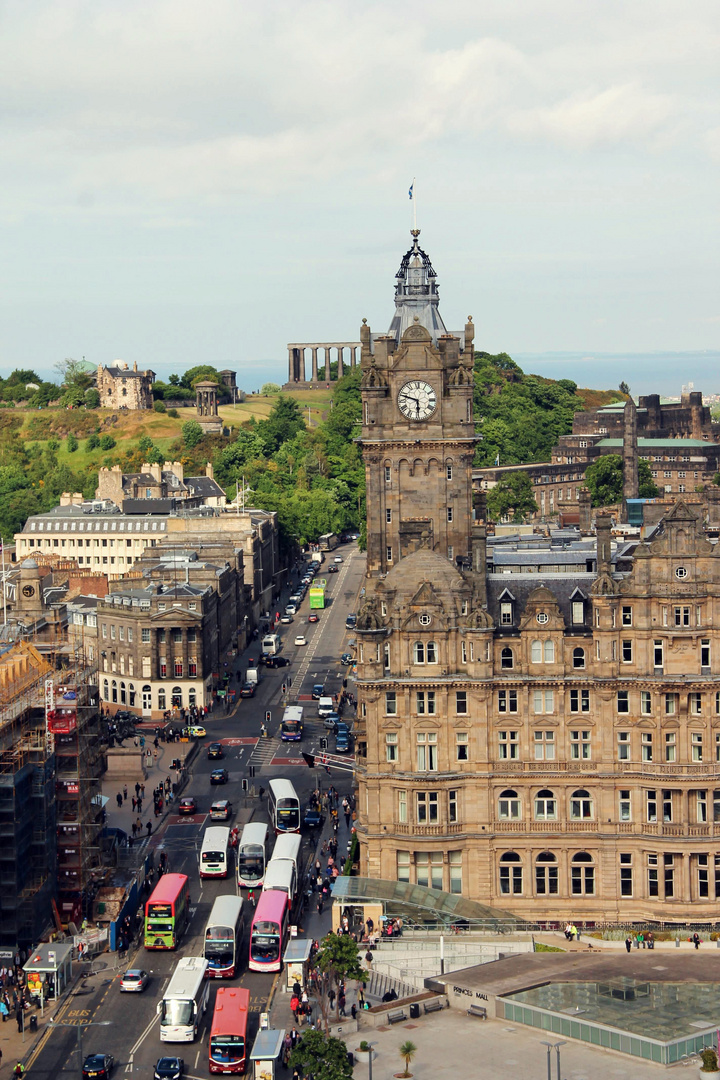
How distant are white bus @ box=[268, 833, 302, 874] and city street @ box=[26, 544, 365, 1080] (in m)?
2.86

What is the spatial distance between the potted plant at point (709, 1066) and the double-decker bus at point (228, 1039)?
22919 millimetres

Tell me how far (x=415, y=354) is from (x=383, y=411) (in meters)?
5.15

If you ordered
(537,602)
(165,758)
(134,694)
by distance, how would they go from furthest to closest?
(134,694)
(165,758)
(537,602)

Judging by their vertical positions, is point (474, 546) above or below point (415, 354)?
below

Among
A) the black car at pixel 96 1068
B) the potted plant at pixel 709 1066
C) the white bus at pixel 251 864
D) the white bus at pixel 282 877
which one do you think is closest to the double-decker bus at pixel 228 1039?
the black car at pixel 96 1068

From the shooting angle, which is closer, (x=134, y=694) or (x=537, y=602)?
(x=537, y=602)

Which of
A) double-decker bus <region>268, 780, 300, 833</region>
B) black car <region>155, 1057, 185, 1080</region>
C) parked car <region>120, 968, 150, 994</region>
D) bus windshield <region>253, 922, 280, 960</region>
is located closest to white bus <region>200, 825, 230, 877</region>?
double-decker bus <region>268, 780, 300, 833</region>

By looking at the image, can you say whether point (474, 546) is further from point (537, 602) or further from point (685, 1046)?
point (685, 1046)

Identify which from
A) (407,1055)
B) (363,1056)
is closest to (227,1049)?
(363,1056)

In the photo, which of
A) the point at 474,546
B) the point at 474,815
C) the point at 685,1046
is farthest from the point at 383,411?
the point at 685,1046

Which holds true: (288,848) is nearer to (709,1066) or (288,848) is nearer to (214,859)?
(214,859)

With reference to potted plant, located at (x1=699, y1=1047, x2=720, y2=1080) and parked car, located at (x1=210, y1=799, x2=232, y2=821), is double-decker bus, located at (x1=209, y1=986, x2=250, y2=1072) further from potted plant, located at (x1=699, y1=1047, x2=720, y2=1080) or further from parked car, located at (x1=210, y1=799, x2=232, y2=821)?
parked car, located at (x1=210, y1=799, x2=232, y2=821)

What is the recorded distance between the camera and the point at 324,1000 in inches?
4008

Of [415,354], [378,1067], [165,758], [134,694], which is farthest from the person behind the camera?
[134,694]
